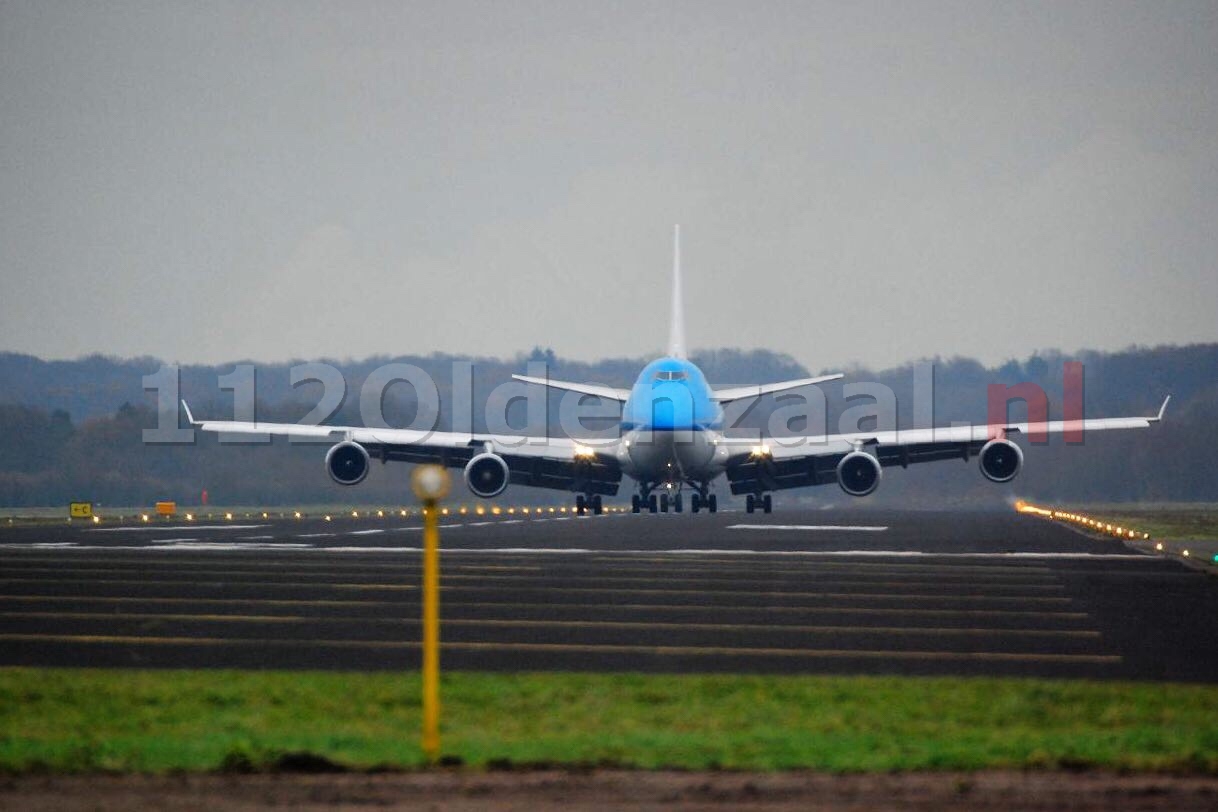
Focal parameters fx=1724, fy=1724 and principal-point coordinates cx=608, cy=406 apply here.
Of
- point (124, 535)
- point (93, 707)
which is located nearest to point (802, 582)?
point (93, 707)

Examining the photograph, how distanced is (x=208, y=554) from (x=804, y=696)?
20.6 metres

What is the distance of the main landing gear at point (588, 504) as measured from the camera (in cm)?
6109

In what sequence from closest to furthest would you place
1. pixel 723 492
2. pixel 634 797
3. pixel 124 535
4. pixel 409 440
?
pixel 634 797 → pixel 124 535 → pixel 409 440 → pixel 723 492

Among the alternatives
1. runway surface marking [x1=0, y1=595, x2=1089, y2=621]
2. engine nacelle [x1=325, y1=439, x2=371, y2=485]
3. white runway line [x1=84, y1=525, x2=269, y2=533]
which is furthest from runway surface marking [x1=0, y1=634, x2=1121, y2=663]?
engine nacelle [x1=325, y1=439, x2=371, y2=485]

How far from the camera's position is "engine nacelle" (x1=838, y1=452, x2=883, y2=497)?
2160 inches

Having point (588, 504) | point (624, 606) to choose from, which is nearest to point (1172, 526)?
point (588, 504)

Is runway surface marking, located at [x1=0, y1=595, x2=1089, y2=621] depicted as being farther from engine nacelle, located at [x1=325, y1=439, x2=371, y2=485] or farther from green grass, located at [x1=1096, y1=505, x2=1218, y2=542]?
engine nacelle, located at [x1=325, y1=439, x2=371, y2=485]

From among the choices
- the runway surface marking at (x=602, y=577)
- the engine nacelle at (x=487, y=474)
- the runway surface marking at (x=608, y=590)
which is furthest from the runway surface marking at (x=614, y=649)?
the engine nacelle at (x=487, y=474)

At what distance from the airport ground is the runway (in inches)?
2.5

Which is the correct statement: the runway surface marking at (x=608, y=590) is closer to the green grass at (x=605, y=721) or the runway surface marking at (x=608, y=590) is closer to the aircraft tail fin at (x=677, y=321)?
the green grass at (x=605, y=721)

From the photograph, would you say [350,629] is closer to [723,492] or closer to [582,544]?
[582,544]

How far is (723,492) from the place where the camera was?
93.0 meters

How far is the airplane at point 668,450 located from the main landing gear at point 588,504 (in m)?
0.08

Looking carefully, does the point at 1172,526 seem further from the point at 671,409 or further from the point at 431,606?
the point at 431,606
